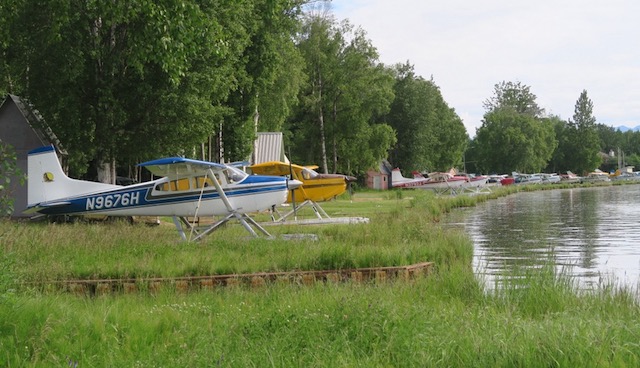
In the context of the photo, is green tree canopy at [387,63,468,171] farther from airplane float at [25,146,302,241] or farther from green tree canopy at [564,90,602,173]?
airplane float at [25,146,302,241]

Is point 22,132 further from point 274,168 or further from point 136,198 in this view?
point 274,168

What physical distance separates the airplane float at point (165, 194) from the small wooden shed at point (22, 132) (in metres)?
5.09

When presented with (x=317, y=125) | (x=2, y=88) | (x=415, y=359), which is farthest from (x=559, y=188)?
(x=415, y=359)

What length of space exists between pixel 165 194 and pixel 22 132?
29.0 feet

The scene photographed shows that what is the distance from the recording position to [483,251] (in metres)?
16.0

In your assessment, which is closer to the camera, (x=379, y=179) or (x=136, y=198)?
(x=136, y=198)

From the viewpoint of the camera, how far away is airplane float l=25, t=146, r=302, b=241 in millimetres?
15953

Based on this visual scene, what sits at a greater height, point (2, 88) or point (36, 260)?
point (2, 88)

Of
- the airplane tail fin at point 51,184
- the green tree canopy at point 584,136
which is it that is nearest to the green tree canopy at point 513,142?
the green tree canopy at point 584,136

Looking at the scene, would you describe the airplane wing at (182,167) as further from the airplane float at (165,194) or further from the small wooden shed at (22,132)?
the small wooden shed at (22,132)

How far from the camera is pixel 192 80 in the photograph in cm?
2105

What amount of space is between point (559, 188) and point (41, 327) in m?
73.7

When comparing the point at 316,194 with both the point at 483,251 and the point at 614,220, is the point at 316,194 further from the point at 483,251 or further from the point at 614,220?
the point at 614,220

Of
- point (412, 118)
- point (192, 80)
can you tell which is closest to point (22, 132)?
point (192, 80)
